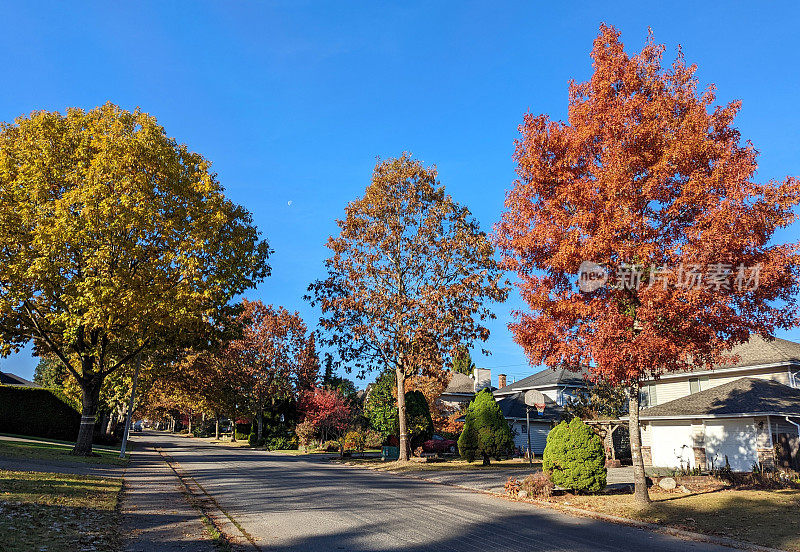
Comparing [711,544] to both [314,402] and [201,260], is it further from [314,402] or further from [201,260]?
[314,402]

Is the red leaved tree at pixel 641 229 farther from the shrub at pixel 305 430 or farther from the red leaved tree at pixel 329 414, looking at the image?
the shrub at pixel 305 430

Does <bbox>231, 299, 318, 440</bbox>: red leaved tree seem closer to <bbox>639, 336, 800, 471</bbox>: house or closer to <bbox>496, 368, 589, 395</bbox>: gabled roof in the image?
<bbox>496, 368, 589, 395</bbox>: gabled roof

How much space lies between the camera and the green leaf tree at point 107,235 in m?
20.8

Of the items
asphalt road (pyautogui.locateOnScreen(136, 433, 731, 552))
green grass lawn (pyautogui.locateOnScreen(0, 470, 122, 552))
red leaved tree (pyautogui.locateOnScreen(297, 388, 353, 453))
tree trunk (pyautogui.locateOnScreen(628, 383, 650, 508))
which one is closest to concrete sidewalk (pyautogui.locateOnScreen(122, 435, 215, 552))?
green grass lawn (pyautogui.locateOnScreen(0, 470, 122, 552))

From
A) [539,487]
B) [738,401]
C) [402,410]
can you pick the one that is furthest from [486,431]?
[539,487]

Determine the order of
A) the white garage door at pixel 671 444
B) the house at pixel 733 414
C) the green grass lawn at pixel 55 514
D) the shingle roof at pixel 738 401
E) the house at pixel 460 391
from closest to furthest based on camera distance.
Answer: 1. the green grass lawn at pixel 55 514
2. the shingle roof at pixel 738 401
3. the house at pixel 733 414
4. the white garage door at pixel 671 444
5. the house at pixel 460 391

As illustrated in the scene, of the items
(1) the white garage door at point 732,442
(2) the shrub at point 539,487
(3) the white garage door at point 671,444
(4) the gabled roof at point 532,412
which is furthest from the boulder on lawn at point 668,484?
(4) the gabled roof at point 532,412

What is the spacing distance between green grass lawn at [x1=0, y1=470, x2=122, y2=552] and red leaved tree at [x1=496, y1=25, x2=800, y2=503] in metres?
10.8

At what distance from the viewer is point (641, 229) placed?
13.6m

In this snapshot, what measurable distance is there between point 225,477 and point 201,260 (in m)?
8.54

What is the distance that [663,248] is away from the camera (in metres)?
13.8

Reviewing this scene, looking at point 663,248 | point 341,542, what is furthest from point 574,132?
point 341,542

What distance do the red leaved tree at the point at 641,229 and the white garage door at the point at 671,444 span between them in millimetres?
15333

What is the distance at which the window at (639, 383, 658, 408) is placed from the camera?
108ft
